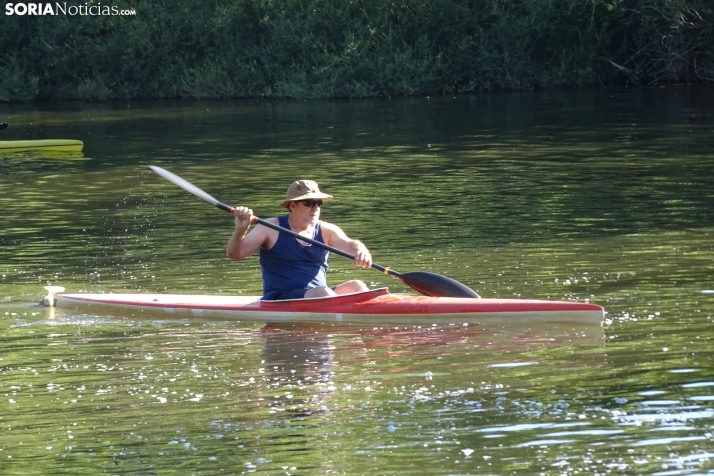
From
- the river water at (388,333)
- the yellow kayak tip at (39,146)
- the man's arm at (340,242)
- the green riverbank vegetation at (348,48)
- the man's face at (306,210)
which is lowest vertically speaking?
the river water at (388,333)

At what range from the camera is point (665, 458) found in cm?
579

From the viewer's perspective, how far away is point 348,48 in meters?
38.3

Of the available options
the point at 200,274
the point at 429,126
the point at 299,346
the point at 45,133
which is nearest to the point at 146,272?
the point at 200,274

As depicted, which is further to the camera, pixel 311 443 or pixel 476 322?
pixel 476 322

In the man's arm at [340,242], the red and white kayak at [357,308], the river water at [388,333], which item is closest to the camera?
the river water at [388,333]

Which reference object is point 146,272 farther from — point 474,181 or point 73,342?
point 474,181

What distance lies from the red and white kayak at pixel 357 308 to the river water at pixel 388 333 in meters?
0.13

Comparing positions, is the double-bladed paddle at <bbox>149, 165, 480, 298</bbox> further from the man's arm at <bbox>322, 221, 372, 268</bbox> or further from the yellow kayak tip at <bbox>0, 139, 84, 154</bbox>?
the yellow kayak tip at <bbox>0, 139, 84, 154</bbox>

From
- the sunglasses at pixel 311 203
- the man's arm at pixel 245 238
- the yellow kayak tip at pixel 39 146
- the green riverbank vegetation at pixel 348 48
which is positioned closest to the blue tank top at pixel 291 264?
the man's arm at pixel 245 238

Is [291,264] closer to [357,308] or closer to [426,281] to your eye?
[357,308]

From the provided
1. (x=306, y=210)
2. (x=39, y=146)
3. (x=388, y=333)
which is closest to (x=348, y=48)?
(x=39, y=146)

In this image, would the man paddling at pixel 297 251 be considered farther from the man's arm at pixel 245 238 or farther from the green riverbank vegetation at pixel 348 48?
the green riverbank vegetation at pixel 348 48

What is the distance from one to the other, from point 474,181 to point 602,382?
10.5 metres

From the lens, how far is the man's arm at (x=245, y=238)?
29.5 ft
